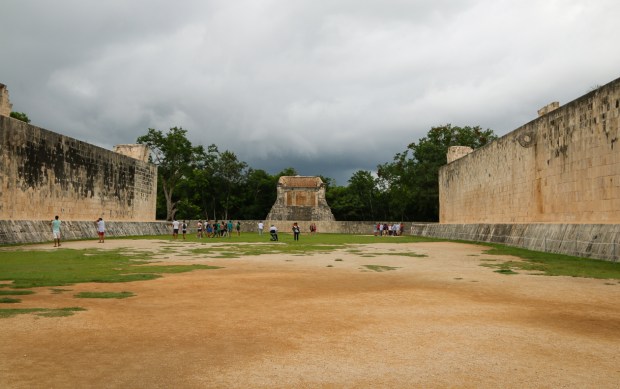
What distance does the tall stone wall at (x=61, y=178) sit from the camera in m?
16.6

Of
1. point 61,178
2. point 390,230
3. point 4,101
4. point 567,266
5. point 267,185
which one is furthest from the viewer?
point 267,185

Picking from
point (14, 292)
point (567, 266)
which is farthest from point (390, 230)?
point (14, 292)

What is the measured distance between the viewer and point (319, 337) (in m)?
4.09

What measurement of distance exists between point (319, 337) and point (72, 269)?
6.56 m

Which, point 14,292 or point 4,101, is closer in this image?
point 14,292

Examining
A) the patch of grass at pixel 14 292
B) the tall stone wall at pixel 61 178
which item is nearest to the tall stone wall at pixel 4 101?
the tall stone wall at pixel 61 178

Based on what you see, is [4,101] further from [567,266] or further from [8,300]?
[567,266]

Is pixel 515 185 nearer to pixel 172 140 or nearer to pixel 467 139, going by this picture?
pixel 467 139

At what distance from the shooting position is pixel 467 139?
44.6 metres

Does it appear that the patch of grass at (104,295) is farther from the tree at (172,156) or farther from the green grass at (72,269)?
the tree at (172,156)

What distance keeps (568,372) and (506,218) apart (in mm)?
17309

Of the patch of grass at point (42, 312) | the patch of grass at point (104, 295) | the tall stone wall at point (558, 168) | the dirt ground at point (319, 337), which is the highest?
the tall stone wall at point (558, 168)

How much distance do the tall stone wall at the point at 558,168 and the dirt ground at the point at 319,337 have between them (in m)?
6.69

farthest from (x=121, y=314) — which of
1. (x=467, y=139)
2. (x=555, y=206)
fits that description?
(x=467, y=139)
